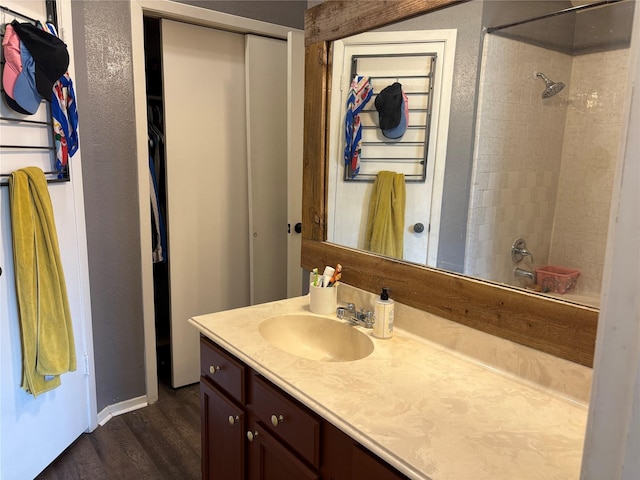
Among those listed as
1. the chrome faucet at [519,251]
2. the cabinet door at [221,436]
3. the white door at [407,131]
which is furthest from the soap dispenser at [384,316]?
the cabinet door at [221,436]

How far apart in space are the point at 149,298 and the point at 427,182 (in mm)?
1698

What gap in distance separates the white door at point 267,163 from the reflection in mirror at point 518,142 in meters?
1.15

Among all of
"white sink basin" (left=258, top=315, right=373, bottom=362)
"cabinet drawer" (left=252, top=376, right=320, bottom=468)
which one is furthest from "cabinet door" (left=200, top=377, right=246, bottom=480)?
"white sink basin" (left=258, top=315, right=373, bottom=362)

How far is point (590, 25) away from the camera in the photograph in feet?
3.84

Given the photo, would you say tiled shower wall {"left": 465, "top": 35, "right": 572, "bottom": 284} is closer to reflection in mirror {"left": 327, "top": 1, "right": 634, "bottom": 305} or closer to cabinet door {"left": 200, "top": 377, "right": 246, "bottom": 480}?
reflection in mirror {"left": 327, "top": 1, "right": 634, "bottom": 305}

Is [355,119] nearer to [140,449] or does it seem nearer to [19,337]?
[19,337]

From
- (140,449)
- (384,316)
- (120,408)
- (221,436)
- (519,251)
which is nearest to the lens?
(519,251)

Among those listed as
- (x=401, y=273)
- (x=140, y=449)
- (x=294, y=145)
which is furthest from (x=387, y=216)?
(x=140, y=449)

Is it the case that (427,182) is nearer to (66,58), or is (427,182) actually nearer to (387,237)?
(387,237)

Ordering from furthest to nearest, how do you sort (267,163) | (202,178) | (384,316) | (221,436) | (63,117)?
(267,163) → (202,178) → (63,117) → (221,436) → (384,316)

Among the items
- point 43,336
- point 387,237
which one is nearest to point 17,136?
point 43,336

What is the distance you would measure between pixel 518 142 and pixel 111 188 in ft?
6.25

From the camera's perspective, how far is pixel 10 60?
66.1 inches

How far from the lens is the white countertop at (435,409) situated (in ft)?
3.02
